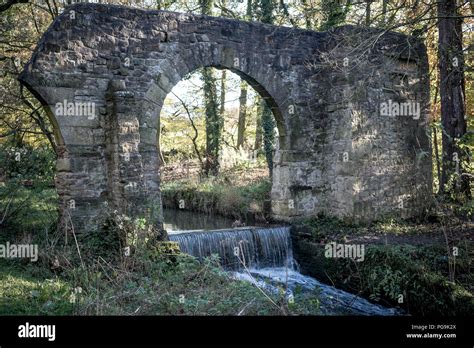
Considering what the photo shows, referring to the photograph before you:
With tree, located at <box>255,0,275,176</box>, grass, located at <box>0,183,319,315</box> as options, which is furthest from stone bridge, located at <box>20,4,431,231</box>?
tree, located at <box>255,0,275,176</box>

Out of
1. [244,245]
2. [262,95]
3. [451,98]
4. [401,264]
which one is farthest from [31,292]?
[451,98]

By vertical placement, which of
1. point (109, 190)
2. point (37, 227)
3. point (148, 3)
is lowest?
point (37, 227)

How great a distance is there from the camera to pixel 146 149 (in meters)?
7.61

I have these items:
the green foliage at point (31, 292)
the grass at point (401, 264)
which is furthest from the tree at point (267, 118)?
the green foliage at point (31, 292)

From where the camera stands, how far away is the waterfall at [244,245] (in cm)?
801

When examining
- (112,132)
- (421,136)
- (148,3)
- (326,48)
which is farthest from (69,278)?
(148,3)

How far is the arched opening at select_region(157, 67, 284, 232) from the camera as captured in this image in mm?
10773

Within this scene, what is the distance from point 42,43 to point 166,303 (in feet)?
15.1

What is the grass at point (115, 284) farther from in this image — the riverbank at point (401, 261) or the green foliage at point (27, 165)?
the riverbank at point (401, 261)

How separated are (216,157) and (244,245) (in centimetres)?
686

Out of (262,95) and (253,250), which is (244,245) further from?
(262,95)

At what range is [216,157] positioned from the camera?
1486cm

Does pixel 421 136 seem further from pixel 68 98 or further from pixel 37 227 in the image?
pixel 37 227
